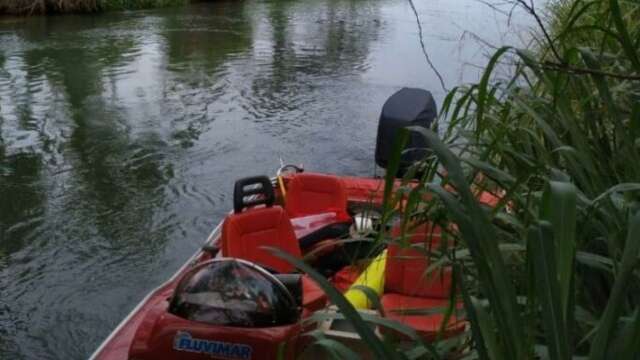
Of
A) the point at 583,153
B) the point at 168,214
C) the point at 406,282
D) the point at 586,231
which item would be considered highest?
the point at 583,153

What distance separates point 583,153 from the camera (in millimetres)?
1504

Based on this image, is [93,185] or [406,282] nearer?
[406,282]

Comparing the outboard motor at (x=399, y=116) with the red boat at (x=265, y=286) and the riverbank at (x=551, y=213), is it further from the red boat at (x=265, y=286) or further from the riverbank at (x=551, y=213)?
the riverbank at (x=551, y=213)

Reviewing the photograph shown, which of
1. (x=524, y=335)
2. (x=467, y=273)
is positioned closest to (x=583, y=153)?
(x=467, y=273)

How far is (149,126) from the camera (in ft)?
28.2

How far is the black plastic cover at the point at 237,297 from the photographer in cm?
257

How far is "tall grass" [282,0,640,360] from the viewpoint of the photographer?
104 centimetres

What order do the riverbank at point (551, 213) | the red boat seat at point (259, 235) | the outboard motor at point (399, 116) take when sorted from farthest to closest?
1. the outboard motor at point (399, 116)
2. the red boat seat at point (259, 235)
3. the riverbank at point (551, 213)

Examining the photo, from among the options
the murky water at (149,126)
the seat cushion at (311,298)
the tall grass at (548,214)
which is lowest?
the murky water at (149,126)

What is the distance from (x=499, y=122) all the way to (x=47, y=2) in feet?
54.8

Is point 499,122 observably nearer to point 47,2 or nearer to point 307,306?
point 307,306

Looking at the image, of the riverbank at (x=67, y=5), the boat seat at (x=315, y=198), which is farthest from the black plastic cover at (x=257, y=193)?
the riverbank at (x=67, y=5)

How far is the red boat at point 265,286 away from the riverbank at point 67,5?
13.4 metres

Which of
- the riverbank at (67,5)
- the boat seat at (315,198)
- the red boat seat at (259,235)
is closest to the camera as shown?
the red boat seat at (259,235)
